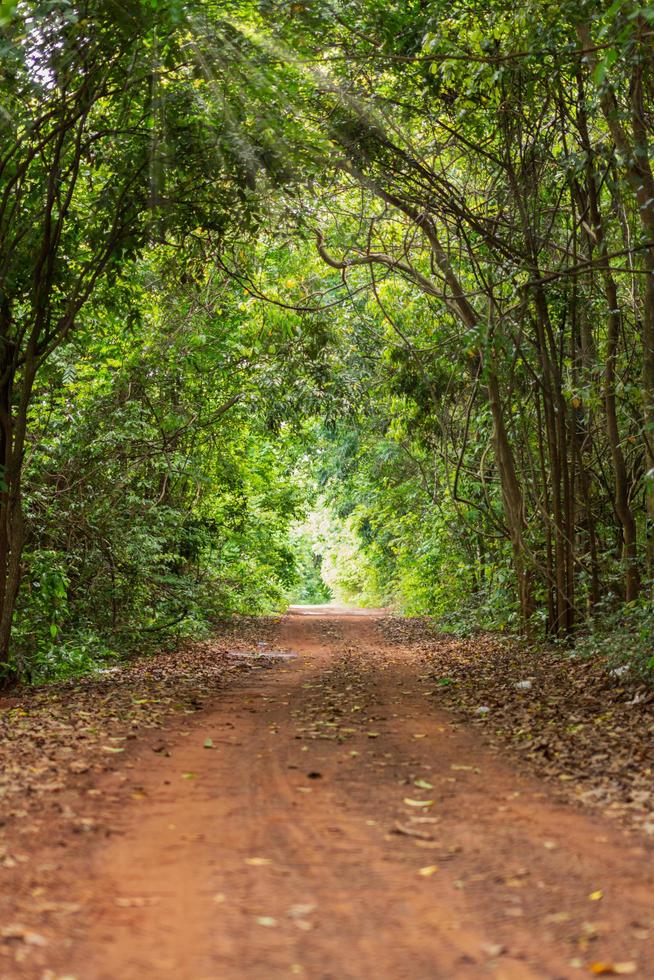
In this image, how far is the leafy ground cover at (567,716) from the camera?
5.43m

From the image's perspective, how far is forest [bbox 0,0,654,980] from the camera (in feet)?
13.4

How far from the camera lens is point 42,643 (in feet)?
37.4

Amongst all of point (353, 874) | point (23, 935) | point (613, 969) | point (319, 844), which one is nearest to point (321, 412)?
point (319, 844)

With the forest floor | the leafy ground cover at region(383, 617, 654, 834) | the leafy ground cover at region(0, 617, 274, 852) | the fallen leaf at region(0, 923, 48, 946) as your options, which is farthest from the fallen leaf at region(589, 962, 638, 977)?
the leafy ground cover at region(0, 617, 274, 852)

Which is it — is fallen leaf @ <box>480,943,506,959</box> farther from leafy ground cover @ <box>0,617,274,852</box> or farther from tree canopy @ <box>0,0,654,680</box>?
tree canopy @ <box>0,0,654,680</box>

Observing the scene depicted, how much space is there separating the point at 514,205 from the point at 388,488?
14.3m

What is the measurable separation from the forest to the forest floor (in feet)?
0.08

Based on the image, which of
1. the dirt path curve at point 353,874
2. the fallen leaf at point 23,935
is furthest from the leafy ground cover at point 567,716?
the fallen leaf at point 23,935

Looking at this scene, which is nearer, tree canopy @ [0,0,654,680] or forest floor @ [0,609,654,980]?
forest floor @ [0,609,654,980]

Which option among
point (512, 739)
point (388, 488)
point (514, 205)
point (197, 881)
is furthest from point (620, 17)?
point (388, 488)

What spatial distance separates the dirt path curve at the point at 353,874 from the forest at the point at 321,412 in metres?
0.02

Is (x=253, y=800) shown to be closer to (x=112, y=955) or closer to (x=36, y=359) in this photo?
(x=112, y=955)

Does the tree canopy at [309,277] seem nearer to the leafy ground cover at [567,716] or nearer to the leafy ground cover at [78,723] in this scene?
the leafy ground cover at [567,716]

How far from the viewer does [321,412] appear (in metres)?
15.9
